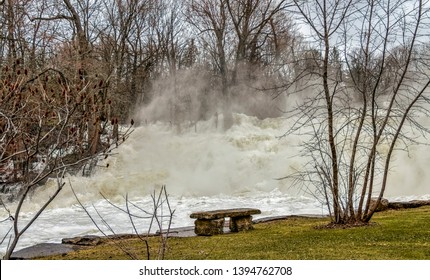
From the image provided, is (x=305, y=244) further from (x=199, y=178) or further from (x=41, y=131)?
(x=199, y=178)

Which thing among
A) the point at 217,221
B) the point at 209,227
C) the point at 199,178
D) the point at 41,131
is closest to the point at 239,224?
the point at 217,221

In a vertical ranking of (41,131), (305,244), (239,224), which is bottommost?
(239,224)

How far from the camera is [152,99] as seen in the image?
25.0 m

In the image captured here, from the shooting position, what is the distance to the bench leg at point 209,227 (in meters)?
8.43

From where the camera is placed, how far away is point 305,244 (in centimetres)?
636

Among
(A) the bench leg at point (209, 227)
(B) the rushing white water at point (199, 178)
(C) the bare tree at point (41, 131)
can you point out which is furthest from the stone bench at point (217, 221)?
(C) the bare tree at point (41, 131)

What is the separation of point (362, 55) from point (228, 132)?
44.3 feet

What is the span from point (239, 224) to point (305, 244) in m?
2.45

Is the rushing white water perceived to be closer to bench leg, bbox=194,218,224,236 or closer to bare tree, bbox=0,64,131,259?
bench leg, bbox=194,218,224,236

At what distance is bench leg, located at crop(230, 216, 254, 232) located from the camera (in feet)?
28.5

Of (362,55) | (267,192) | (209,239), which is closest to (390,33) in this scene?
(362,55)
